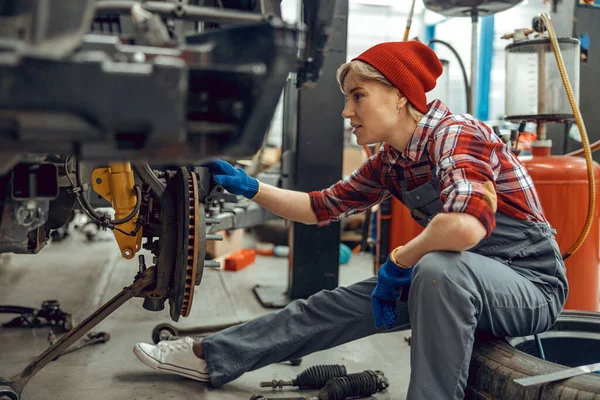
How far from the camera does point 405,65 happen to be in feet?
4.75

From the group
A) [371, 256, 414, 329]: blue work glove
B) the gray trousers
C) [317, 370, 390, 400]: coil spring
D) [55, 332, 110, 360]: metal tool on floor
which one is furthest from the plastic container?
[55, 332, 110, 360]: metal tool on floor

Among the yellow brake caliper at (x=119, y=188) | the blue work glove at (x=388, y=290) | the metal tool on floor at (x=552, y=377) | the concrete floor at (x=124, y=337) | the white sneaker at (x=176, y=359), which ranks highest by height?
the yellow brake caliper at (x=119, y=188)

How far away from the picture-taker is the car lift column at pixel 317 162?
253 centimetres

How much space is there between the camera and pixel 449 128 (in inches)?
54.1

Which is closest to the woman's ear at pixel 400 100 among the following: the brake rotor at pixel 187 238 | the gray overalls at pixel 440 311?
the gray overalls at pixel 440 311

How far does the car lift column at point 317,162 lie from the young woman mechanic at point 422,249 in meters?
0.82

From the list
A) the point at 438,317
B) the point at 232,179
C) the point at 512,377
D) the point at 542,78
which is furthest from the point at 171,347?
the point at 542,78

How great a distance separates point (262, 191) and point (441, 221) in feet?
2.23

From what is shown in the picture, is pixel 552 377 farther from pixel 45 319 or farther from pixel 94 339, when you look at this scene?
pixel 45 319

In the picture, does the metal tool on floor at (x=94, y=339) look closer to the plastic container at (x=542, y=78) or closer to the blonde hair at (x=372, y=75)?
the blonde hair at (x=372, y=75)

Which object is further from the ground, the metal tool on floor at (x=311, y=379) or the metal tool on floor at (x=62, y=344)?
the metal tool on floor at (x=62, y=344)

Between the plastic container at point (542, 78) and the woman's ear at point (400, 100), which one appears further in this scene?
the plastic container at point (542, 78)

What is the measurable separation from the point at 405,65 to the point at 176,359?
1.10 m

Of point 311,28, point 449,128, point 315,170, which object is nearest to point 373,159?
point 449,128
